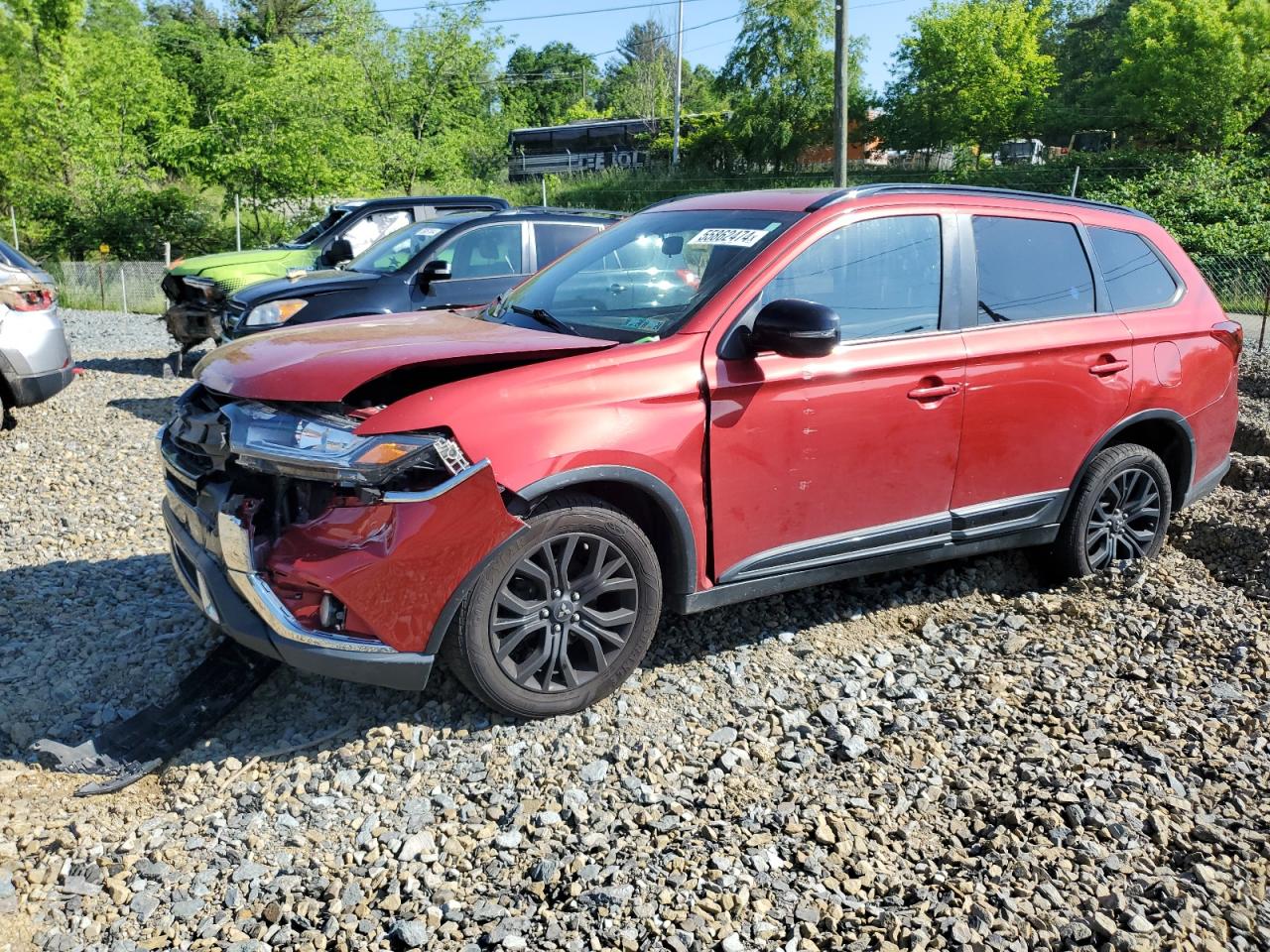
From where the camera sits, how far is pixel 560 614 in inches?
142

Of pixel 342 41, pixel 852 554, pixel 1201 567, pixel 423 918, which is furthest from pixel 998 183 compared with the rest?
pixel 423 918

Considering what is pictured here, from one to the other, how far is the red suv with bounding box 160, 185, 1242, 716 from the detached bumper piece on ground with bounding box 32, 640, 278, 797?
15.0 inches

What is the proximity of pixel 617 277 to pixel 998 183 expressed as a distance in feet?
84.6

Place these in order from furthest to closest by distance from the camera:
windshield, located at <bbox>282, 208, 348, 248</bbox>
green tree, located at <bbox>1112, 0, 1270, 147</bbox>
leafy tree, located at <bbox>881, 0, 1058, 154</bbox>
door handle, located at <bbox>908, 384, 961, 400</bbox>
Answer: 1. leafy tree, located at <bbox>881, 0, 1058, 154</bbox>
2. green tree, located at <bbox>1112, 0, 1270, 147</bbox>
3. windshield, located at <bbox>282, 208, 348, 248</bbox>
4. door handle, located at <bbox>908, 384, 961, 400</bbox>

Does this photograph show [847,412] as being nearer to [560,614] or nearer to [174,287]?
[560,614]

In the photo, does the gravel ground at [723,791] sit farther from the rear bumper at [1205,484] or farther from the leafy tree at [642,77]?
the leafy tree at [642,77]

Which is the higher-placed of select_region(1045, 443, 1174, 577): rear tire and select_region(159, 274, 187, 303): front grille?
select_region(159, 274, 187, 303): front grille

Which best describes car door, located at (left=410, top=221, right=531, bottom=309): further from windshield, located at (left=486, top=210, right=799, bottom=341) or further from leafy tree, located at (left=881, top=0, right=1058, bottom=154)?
leafy tree, located at (left=881, top=0, right=1058, bottom=154)

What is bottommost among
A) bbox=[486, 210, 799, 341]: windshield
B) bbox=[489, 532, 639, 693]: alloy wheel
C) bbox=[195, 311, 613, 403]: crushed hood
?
bbox=[489, 532, 639, 693]: alloy wheel

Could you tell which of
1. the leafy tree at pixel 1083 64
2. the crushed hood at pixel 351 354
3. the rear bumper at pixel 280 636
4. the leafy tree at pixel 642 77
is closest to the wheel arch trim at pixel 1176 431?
the crushed hood at pixel 351 354

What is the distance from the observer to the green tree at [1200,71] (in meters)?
31.1

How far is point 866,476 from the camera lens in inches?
165

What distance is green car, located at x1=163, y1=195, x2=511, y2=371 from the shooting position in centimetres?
1132

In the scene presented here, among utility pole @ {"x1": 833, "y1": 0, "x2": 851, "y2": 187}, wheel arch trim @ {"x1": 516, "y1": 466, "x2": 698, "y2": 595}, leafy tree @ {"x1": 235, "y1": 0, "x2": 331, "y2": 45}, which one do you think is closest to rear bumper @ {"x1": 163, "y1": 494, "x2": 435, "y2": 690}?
wheel arch trim @ {"x1": 516, "y1": 466, "x2": 698, "y2": 595}
